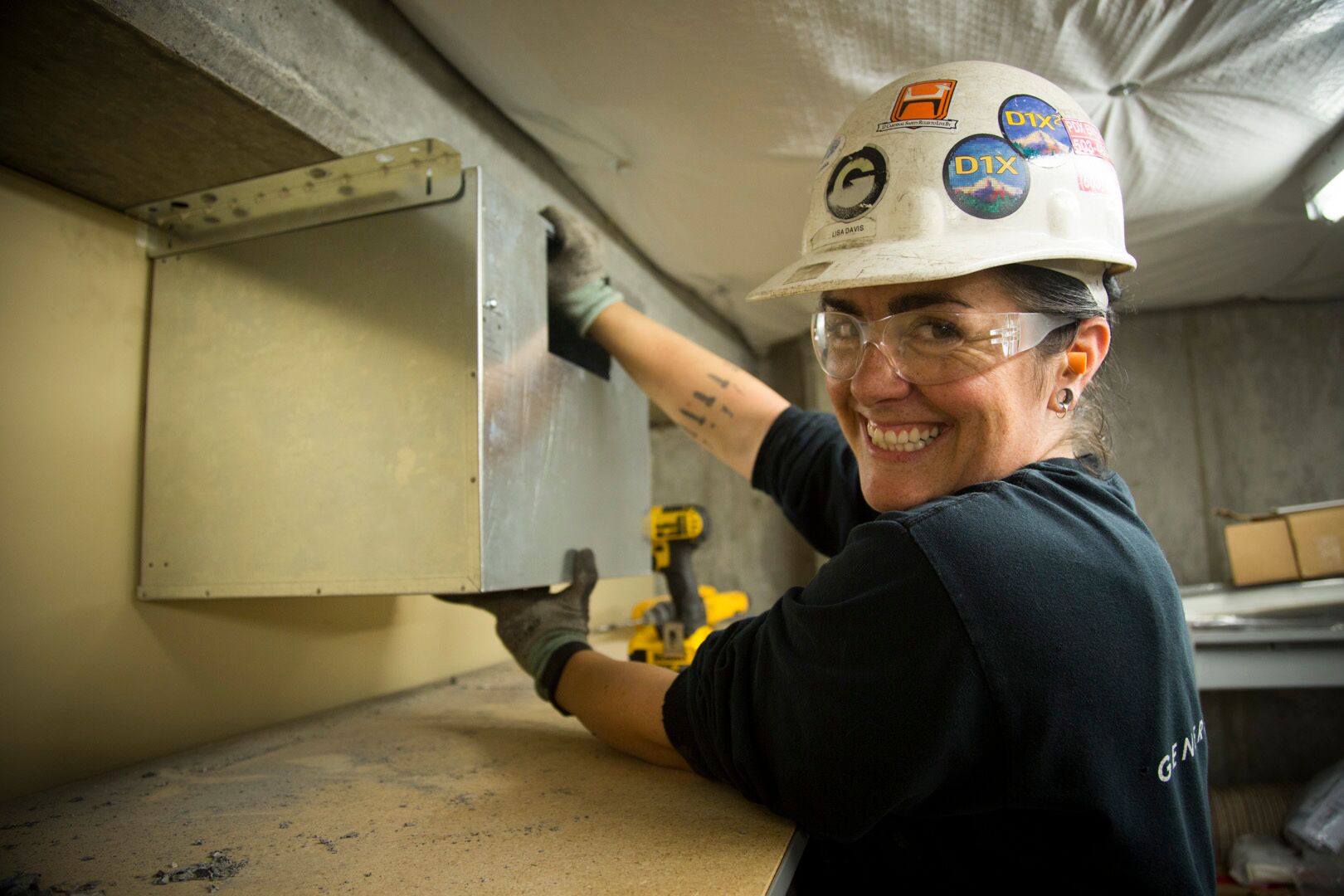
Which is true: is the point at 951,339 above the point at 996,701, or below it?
above

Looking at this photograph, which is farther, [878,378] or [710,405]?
[710,405]

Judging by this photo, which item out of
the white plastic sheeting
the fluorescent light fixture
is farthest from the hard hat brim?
the fluorescent light fixture

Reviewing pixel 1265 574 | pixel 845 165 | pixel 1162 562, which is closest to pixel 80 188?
pixel 845 165

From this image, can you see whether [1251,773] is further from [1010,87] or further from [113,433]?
[113,433]

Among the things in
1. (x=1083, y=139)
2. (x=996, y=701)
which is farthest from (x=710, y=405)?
(x=996, y=701)

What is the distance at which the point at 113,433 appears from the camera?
42.7 inches

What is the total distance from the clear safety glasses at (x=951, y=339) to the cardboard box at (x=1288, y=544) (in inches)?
88.7

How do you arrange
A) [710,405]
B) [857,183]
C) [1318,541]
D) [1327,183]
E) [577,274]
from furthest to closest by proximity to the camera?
[1318,541]
[1327,183]
[710,405]
[577,274]
[857,183]

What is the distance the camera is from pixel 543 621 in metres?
1.18

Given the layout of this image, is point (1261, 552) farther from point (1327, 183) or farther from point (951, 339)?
point (951, 339)

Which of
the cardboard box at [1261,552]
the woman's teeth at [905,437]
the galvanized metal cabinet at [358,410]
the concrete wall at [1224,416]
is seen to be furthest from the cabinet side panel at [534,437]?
the concrete wall at [1224,416]

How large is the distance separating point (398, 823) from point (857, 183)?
37.6 inches

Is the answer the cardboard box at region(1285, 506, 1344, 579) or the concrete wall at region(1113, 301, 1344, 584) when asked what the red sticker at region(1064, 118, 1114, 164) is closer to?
the cardboard box at region(1285, 506, 1344, 579)

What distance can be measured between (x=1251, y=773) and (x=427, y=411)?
10.9 feet
